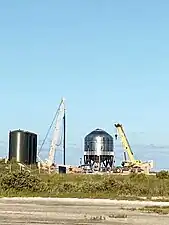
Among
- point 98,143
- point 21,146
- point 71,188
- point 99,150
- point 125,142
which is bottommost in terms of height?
point 71,188

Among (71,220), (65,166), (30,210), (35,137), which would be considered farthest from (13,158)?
(71,220)

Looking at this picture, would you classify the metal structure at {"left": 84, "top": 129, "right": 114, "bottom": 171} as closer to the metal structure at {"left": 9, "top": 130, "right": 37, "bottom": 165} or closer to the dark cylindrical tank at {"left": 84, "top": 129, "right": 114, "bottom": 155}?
the dark cylindrical tank at {"left": 84, "top": 129, "right": 114, "bottom": 155}

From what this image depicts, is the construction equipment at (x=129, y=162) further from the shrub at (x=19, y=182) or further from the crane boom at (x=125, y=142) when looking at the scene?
the shrub at (x=19, y=182)

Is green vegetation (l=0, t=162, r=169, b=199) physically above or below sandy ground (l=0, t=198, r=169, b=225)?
above

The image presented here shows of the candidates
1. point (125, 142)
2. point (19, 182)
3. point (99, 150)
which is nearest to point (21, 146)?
point (99, 150)

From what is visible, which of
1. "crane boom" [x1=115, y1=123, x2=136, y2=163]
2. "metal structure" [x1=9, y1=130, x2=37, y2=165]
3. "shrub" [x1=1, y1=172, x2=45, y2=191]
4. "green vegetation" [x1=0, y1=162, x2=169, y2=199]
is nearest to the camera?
"green vegetation" [x1=0, y1=162, x2=169, y2=199]

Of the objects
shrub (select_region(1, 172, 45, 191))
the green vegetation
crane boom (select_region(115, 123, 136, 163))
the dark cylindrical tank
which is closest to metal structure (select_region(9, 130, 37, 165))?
the dark cylindrical tank

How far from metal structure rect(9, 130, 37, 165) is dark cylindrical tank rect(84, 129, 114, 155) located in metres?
25.4

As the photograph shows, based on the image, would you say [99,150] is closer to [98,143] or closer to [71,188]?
[98,143]

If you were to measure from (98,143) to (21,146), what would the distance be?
98.8ft

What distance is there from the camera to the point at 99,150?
145m

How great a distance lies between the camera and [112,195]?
53.6 metres

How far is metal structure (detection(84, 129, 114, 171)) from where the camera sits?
14512 cm

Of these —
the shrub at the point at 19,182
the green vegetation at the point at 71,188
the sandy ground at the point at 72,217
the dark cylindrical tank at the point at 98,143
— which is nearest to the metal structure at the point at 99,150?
the dark cylindrical tank at the point at 98,143
